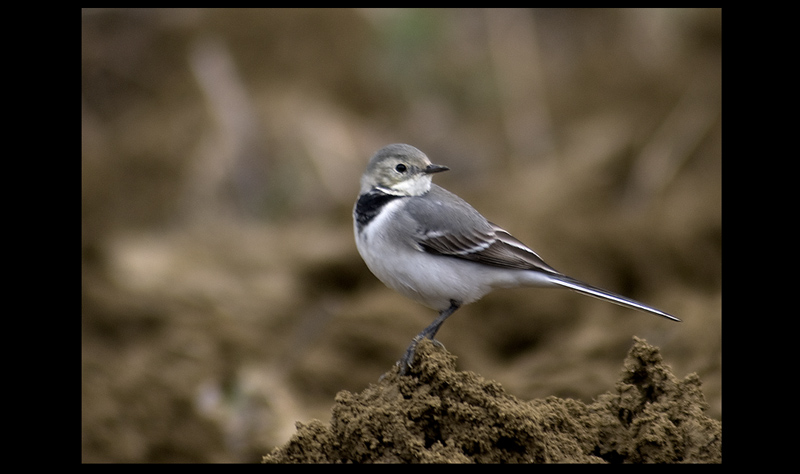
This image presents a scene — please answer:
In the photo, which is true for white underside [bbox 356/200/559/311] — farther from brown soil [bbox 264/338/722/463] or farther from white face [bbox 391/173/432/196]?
brown soil [bbox 264/338/722/463]

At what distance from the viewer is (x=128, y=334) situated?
11.8 metres

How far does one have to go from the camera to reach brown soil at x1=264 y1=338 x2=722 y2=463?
5305mm

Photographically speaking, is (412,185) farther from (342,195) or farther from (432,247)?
(342,195)

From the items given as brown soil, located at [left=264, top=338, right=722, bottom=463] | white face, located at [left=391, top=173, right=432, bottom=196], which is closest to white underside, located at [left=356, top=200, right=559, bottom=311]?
white face, located at [left=391, top=173, right=432, bottom=196]

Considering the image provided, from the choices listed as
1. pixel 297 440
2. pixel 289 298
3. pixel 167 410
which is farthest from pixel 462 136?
pixel 297 440

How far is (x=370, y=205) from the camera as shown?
22.4 ft

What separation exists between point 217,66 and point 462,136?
5.93 m

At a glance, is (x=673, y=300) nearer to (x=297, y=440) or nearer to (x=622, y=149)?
(x=622, y=149)

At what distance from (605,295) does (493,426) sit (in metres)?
1.51

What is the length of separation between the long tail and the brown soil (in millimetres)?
410

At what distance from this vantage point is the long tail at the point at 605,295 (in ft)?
20.1

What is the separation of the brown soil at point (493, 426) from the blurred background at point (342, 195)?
2.95 m

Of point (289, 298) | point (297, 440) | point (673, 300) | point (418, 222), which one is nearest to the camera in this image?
point (297, 440)

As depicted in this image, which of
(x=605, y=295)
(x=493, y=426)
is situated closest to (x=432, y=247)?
(x=605, y=295)
